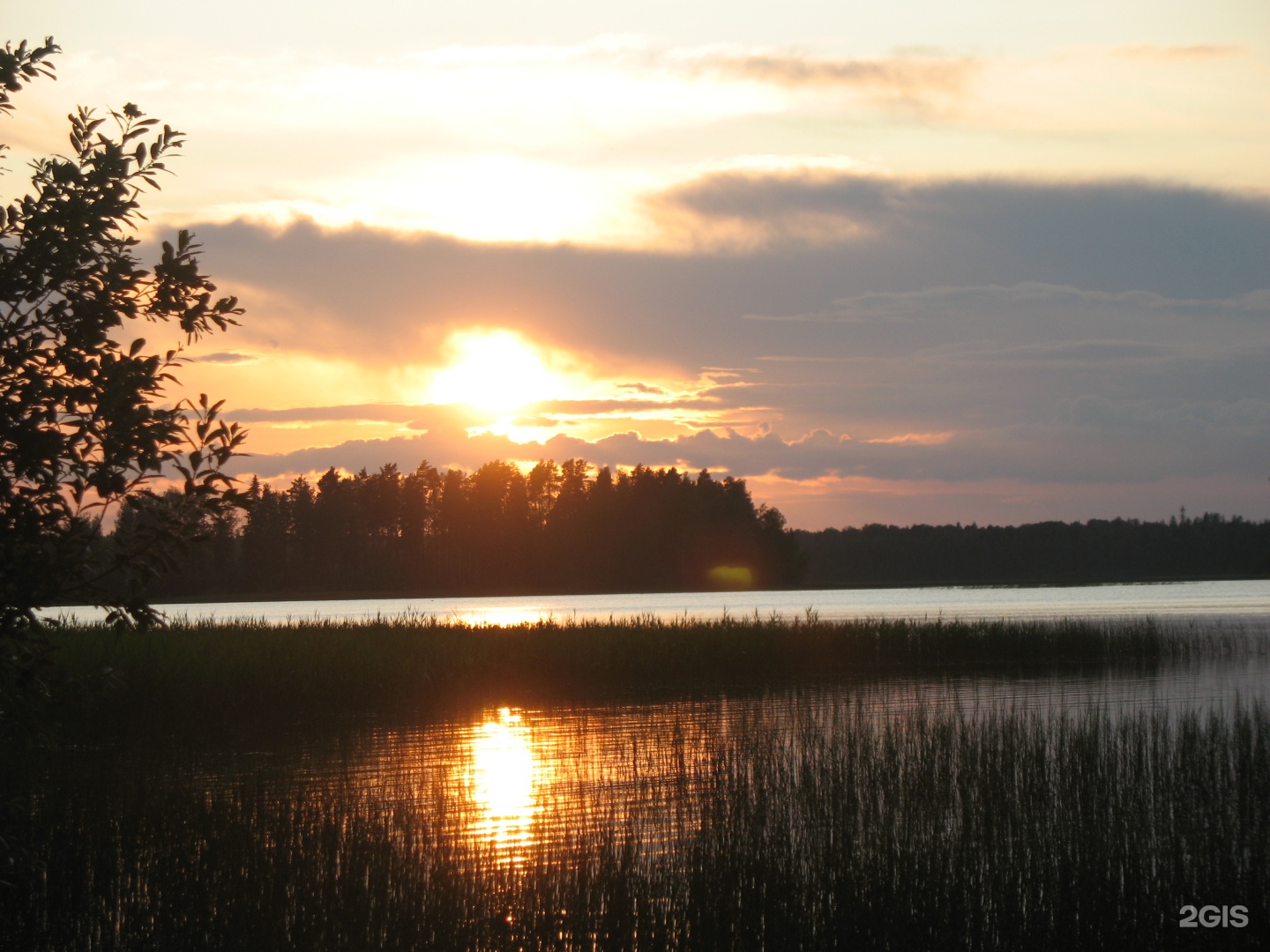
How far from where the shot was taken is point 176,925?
7.76 meters

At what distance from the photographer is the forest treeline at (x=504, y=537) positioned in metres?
Answer: 88.4

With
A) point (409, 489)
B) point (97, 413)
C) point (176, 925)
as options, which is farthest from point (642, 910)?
point (409, 489)

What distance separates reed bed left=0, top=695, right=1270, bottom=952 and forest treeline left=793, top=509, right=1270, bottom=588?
378 ft

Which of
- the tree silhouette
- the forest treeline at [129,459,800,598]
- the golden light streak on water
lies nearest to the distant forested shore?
the forest treeline at [129,459,800,598]

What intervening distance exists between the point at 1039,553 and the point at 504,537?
7166 centimetres

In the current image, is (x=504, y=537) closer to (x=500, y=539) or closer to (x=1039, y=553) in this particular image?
(x=500, y=539)

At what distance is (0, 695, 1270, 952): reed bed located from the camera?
7625 millimetres

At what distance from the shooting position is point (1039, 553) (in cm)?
13238

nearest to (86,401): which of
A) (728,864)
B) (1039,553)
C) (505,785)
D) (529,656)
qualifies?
(728,864)

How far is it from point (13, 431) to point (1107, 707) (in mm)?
18942

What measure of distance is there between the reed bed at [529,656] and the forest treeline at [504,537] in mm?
58271

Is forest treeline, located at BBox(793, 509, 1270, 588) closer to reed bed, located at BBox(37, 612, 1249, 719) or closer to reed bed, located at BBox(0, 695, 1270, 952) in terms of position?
reed bed, located at BBox(37, 612, 1249, 719)

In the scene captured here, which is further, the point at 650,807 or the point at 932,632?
the point at 932,632

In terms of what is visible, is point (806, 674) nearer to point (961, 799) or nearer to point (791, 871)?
point (961, 799)
